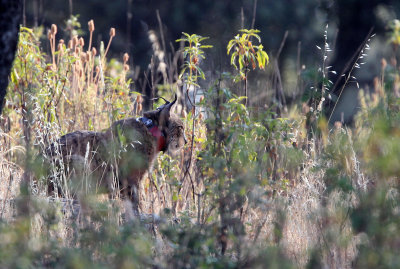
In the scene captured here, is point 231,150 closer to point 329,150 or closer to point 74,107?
point 329,150

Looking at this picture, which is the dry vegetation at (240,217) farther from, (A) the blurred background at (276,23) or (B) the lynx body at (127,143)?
(A) the blurred background at (276,23)

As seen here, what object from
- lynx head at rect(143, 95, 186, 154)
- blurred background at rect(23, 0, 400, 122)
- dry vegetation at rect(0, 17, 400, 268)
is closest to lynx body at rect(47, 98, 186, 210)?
lynx head at rect(143, 95, 186, 154)

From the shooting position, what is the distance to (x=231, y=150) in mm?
4160

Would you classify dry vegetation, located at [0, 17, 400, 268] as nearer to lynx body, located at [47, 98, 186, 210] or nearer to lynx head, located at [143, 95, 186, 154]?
lynx body, located at [47, 98, 186, 210]

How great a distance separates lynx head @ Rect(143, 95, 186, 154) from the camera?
6.06 meters

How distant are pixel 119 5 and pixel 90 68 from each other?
6770mm

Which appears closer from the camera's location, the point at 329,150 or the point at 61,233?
the point at 329,150

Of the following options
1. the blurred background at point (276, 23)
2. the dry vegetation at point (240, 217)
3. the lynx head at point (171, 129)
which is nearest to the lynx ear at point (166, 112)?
the lynx head at point (171, 129)

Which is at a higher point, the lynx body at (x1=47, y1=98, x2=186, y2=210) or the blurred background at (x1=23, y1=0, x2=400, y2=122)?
the blurred background at (x1=23, y1=0, x2=400, y2=122)

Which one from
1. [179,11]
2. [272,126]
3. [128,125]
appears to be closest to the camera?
[272,126]

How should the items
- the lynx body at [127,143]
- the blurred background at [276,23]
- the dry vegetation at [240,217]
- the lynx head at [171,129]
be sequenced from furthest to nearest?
1. the blurred background at [276,23]
2. the lynx head at [171,129]
3. the lynx body at [127,143]
4. the dry vegetation at [240,217]

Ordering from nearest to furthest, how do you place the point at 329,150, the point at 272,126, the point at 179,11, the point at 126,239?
1. the point at 126,239
2. the point at 329,150
3. the point at 272,126
4. the point at 179,11

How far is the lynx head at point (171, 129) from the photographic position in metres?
6.06

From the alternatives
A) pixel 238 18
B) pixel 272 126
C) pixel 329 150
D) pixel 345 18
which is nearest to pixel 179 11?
pixel 238 18
